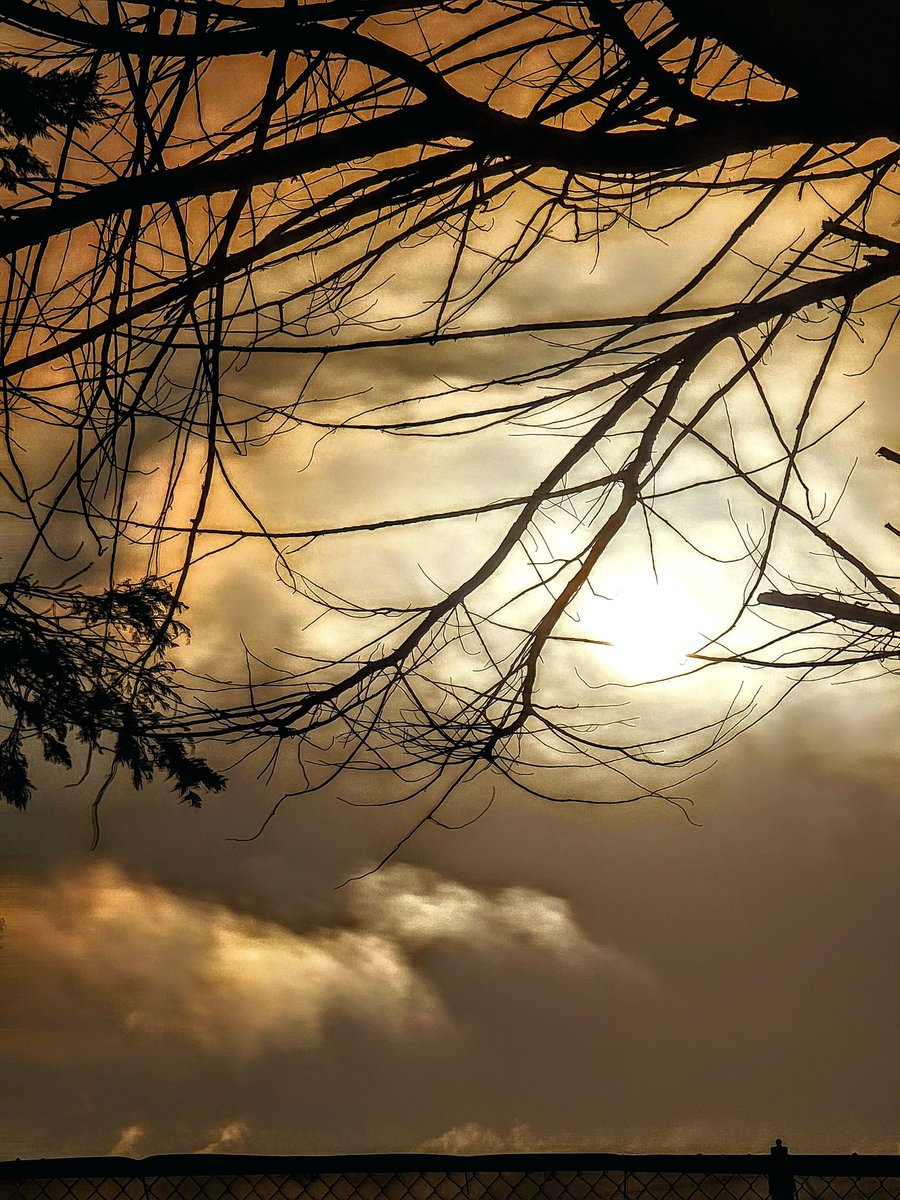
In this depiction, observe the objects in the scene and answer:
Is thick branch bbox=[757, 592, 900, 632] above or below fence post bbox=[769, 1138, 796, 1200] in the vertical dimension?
above

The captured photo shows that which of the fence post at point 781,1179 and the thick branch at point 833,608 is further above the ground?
the thick branch at point 833,608

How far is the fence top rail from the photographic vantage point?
119 inches

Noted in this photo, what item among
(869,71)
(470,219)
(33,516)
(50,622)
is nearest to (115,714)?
(33,516)

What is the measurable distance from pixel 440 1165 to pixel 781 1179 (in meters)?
1.15

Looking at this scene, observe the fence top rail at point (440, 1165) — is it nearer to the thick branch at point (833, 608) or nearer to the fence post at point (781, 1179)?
the fence post at point (781, 1179)

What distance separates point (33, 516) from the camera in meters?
2.28

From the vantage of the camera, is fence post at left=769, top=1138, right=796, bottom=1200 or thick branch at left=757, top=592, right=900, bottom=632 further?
fence post at left=769, top=1138, right=796, bottom=1200

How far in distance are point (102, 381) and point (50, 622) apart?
1.29 m

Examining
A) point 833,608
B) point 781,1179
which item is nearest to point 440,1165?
point 781,1179

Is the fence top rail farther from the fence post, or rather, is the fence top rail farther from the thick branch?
the thick branch

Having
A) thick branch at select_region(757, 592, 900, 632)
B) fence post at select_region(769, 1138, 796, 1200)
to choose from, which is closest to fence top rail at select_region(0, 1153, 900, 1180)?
fence post at select_region(769, 1138, 796, 1200)

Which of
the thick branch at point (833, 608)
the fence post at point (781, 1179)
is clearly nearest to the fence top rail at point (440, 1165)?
the fence post at point (781, 1179)

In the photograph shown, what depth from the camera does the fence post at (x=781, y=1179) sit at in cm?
311

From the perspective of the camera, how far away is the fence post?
3109mm
